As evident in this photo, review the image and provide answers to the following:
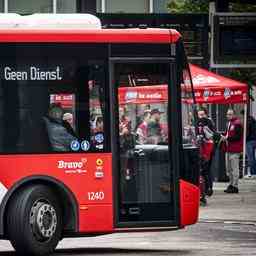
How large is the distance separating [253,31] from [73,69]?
11762 millimetres

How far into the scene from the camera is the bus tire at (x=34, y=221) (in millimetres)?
13195

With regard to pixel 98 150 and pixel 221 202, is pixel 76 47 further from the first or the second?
pixel 221 202

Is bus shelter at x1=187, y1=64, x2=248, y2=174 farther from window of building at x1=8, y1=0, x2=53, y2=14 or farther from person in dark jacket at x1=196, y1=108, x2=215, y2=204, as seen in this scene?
window of building at x1=8, y1=0, x2=53, y2=14

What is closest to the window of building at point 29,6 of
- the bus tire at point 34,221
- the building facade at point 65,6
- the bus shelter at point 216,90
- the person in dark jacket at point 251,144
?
the building facade at point 65,6

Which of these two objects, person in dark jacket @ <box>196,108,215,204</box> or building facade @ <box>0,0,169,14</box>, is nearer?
person in dark jacket @ <box>196,108,215,204</box>

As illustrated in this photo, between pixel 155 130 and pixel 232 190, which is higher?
pixel 155 130

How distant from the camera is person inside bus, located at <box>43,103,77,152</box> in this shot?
533 inches

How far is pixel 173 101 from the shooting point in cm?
1411

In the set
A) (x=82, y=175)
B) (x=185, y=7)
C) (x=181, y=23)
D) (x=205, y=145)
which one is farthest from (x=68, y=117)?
(x=185, y=7)

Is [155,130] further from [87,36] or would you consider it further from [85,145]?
[87,36]

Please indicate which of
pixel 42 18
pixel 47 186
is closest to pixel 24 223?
pixel 47 186

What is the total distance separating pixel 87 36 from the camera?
13781mm

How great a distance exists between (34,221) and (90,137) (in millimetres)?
1177

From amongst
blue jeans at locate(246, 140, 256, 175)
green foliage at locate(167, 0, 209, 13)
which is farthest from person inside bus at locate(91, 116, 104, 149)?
green foliage at locate(167, 0, 209, 13)
